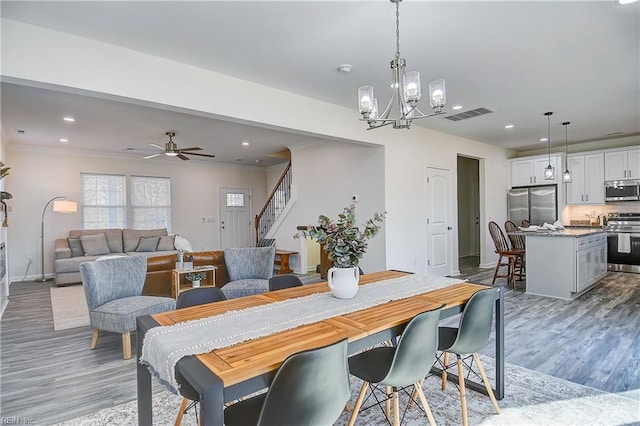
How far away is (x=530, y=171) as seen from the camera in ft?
26.1

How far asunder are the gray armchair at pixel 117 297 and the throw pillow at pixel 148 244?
4.51 metres

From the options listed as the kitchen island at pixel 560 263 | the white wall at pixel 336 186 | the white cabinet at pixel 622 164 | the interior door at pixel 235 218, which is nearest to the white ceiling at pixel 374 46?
the white wall at pixel 336 186

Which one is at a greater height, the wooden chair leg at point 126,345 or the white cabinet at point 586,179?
the white cabinet at point 586,179

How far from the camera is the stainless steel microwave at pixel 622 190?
692 cm

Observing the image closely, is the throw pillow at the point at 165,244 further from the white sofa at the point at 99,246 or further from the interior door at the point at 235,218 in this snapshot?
the interior door at the point at 235,218

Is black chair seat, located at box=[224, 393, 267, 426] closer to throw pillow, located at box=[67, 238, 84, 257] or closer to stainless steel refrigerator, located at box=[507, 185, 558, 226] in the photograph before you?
throw pillow, located at box=[67, 238, 84, 257]

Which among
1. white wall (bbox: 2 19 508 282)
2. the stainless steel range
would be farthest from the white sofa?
the stainless steel range

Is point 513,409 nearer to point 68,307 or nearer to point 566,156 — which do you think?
point 68,307

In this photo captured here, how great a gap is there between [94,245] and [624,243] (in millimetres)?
10831

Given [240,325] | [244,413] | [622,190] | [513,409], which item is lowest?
[513,409]

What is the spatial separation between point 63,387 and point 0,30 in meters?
2.77

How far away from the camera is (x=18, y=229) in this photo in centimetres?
710

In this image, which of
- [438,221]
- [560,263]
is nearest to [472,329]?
[560,263]

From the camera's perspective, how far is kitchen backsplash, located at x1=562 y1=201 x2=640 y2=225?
7.28m
